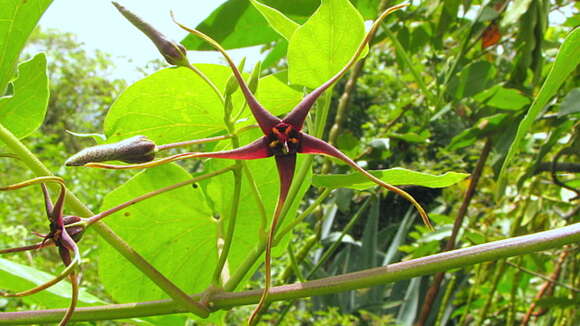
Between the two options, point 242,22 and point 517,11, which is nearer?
point 242,22

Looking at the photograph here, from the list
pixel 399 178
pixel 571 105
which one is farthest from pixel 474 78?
pixel 399 178

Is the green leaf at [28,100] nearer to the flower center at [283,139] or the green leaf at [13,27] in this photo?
the green leaf at [13,27]

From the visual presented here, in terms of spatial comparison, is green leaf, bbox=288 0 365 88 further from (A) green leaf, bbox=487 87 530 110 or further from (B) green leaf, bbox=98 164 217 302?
(A) green leaf, bbox=487 87 530 110

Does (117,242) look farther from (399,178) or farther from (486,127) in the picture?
(486,127)

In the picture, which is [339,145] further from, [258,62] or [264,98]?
[258,62]

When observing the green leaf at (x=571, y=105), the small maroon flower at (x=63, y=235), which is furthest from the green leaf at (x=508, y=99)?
the small maroon flower at (x=63, y=235)

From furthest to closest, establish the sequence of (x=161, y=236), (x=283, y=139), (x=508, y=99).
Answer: (x=508, y=99) < (x=161, y=236) < (x=283, y=139)

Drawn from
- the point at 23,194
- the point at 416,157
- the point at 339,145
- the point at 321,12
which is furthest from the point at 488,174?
the point at 416,157

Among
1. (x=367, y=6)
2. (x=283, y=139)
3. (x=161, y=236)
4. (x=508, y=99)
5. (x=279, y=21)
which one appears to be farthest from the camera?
(x=508, y=99)
